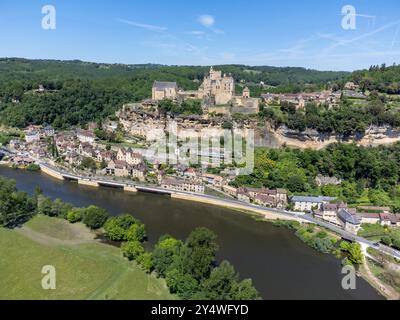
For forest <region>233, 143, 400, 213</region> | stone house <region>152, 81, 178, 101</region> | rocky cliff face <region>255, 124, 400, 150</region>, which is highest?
stone house <region>152, 81, 178, 101</region>

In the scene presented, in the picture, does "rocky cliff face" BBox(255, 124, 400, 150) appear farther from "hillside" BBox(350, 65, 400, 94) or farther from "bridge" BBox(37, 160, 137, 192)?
"bridge" BBox(37, 160, 137, 192)

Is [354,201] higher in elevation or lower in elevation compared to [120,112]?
lower

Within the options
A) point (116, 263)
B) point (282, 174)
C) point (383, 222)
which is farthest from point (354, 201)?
point (116, 263)

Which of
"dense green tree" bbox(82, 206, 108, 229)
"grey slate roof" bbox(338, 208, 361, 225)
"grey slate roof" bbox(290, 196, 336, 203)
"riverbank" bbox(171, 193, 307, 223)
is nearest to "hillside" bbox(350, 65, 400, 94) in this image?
"grey slate roof" bbox(290, 196, 336, 203)

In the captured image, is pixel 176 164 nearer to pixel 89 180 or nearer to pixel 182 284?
pixel 89 180

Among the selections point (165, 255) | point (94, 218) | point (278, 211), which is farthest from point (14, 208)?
point (278, 211)
